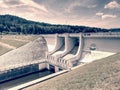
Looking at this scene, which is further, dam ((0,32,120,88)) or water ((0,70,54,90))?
dam ((0,32,120,88))

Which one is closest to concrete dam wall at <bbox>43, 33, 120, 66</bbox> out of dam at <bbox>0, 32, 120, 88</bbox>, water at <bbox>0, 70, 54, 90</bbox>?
dam at <bbox>0, 32, 120, 88</bbox>

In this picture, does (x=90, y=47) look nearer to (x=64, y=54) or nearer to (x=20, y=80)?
(x=64, y=54)

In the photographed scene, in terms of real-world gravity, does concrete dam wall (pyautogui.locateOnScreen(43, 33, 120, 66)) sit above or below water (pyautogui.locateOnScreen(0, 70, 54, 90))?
above

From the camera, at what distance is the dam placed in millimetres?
52959

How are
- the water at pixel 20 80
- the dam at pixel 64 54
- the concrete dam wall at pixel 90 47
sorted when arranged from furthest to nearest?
1. the dam at pixel 64 54
2. the concrete dam wall at pixel 90 47
3. the water at pixel 20 80

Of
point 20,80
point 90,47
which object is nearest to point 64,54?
point 90,47

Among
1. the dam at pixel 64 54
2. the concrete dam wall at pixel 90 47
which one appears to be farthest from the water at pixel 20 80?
the concrete dam wall at pixel 90 47

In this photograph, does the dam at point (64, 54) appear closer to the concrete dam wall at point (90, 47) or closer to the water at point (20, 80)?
the concrete dam wall at point (90, 47)

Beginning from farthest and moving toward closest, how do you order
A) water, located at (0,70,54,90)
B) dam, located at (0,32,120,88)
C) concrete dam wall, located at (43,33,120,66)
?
dam, located at (0,32,120,88) → concrete dam wall, located at (43,33,120,66) → water, located at (0,70,54,90)

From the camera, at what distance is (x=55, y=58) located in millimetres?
61812

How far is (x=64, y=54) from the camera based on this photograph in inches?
2584

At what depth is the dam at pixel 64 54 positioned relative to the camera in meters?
53.0

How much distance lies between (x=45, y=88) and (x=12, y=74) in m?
24.5

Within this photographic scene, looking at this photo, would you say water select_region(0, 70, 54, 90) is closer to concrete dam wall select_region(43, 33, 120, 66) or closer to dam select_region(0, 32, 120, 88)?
dam select_region(0, 32, 120, 88)
